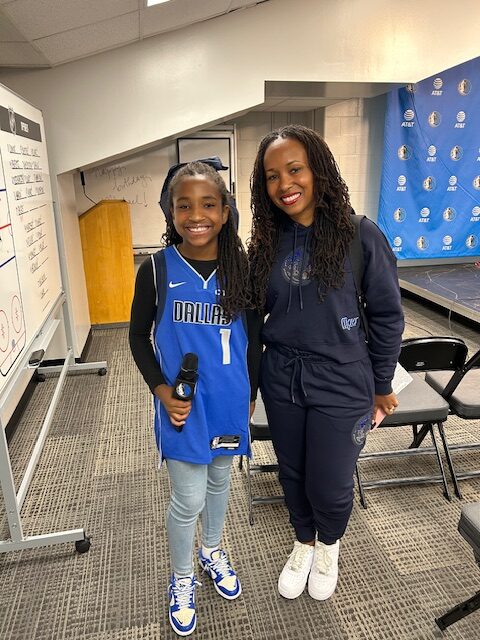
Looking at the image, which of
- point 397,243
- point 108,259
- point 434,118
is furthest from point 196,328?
point 434,118

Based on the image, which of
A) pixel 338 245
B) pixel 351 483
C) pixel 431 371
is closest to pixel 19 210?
pixel 338 245

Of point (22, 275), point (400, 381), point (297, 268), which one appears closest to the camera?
point (297, 268)

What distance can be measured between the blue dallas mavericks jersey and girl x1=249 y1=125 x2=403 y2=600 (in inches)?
5.3

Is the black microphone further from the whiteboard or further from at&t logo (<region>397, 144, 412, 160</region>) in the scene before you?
at&t logo (<region>397, 144, 412, 160</region>)

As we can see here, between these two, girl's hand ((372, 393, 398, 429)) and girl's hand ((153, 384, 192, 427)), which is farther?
girl's hand ((372, 393, 398, 429))

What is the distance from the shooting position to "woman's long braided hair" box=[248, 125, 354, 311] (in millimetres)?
1234

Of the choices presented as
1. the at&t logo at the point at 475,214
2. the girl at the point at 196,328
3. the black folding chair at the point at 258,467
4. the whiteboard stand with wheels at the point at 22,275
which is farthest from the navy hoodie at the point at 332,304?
the at&t logo at the point at 475,214

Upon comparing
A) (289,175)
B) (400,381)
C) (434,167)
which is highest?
(434,167)

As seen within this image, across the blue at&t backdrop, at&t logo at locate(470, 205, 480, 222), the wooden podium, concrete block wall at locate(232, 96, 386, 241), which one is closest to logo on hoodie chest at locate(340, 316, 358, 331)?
the wooden podium

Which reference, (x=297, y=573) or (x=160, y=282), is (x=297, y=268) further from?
(x=297, y=573)

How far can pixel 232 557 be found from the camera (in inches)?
70.6

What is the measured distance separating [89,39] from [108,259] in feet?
7.05

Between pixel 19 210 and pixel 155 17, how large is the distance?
4.96ft

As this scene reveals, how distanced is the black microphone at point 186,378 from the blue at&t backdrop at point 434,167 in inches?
173
